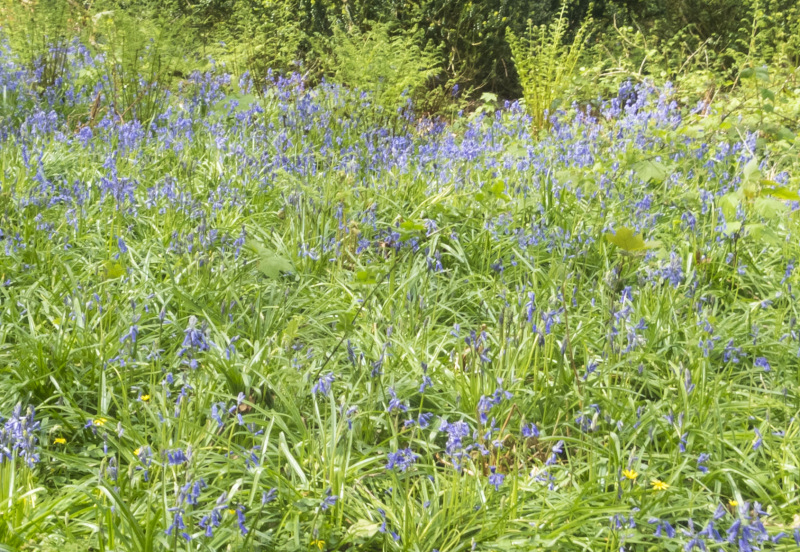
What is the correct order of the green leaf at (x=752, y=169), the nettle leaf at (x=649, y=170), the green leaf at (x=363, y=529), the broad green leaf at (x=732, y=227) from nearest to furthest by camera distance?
the green leaf at (x=363, y=529) → the green leaf at (x=752, y=169) → the broad green leaf at (x=732, y=227) → the nettle leaf at (x=649, y=170)

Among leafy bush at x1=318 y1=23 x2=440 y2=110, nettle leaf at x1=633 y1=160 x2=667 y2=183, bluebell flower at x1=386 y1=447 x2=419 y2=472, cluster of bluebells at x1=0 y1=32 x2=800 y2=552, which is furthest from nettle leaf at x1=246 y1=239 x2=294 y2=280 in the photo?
leafy bush at x1=318 y1=23 x2=440 y2=110

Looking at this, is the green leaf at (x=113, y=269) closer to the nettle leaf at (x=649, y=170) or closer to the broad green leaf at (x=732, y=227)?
the broad green leaf at (x=732, y=227)

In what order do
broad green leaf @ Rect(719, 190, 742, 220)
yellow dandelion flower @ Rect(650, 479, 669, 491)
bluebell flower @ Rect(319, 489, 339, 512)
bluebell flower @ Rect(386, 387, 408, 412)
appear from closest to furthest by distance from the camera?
bluebell flower @ Rect(319, 489, 339, 512) < yellow dandelion flower @ Rect(650, 479, 669, 491) < bluebell flower @ Rect(386, 387, 408, 412) < broad green leaf @ Rect(719, 190, 742, 220)

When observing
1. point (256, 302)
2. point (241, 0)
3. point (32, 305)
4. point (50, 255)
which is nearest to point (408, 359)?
point (256, 302)

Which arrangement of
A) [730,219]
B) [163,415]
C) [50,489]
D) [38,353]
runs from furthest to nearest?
[730,219] < [38,353] < [163,415] < [50,489]

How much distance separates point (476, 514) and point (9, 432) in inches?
53.9

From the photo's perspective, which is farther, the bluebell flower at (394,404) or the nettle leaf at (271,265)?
the nettle leaf at (271,265)

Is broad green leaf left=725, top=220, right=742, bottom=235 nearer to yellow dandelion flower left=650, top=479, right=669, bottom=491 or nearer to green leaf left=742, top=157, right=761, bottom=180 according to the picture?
green leaf left=742, top=157, right=761, bottom=180

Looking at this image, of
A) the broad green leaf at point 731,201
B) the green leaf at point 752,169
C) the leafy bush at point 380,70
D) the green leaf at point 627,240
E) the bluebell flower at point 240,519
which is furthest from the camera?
the leafy bush at point 380,70

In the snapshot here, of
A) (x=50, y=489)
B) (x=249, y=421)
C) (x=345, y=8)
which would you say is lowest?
(x=50, y=489)

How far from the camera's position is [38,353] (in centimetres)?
277

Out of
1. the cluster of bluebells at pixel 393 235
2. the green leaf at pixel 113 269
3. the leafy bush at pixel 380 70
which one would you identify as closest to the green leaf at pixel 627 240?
the cluster of bluebells at pixel 393 235

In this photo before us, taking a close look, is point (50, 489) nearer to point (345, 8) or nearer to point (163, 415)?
point (163, 415)

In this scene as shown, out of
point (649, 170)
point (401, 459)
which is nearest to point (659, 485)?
point (401, 459)
